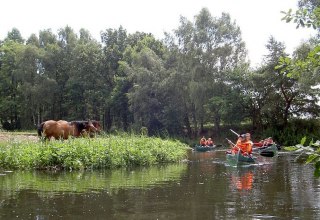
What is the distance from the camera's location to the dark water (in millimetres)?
8617

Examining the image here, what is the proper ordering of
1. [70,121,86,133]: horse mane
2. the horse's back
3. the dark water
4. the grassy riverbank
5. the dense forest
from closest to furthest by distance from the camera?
the dark water, the grassy riverbank, the horse's back, [70,121,86,133]: horse mane, the dense forest

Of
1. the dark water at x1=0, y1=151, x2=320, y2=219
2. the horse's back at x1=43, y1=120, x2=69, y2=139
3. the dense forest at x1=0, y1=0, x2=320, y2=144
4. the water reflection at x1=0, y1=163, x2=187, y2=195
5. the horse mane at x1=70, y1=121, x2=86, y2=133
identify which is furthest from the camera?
the dense forest at x1=0, y1=0, x2=320, y2=144

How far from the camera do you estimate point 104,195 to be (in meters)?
11.0

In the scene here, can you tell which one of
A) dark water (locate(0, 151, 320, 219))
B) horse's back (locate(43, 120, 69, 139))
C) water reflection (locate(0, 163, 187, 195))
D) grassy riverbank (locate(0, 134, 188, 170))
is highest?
horse's back (locate(43, 120, 69, 139))

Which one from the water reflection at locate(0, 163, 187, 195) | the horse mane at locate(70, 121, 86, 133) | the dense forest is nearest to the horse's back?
the horse mane at locate(70, 121, 86, 133)

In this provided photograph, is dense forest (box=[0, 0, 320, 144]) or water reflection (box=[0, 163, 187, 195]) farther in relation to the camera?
dense forest (box=[0, 0, 320, 144])

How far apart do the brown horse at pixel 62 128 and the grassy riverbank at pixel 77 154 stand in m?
3.56

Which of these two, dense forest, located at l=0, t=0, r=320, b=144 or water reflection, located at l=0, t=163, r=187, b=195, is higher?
dense forest, located at l=0, t=0, r=320, b=144

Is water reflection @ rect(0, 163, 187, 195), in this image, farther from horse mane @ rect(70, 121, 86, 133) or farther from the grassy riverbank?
horse mane @ rect(70, 121, 86, 133)

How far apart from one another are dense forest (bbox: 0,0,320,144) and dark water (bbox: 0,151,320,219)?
1535cm

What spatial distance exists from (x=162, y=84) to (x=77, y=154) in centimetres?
2914

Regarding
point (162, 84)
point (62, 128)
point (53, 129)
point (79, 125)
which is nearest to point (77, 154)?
point (53, 129)

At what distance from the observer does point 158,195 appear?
1097 cm

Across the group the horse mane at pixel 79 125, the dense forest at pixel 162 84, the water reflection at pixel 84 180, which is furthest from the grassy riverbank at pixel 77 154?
the dense forest at pixel 162 84
